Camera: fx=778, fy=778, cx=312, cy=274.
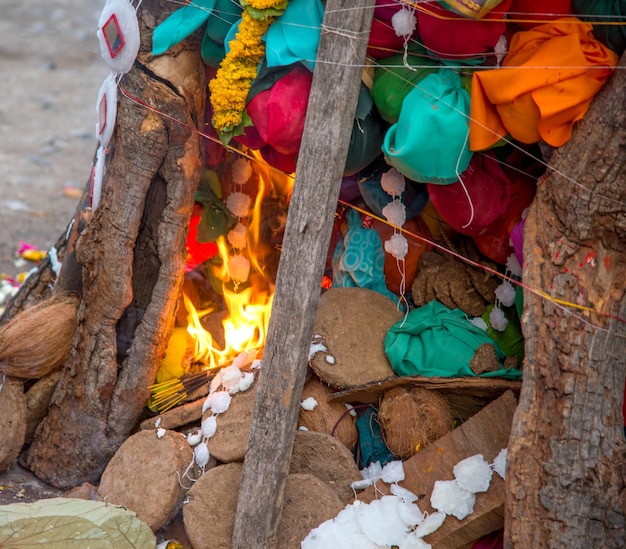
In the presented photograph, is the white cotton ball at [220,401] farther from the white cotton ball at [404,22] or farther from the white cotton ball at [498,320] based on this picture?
the white cotton ball at [404,22]

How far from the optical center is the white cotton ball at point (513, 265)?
3.27 metres

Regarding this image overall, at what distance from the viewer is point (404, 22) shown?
2896 mm

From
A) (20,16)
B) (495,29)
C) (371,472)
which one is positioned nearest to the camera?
(495,29)

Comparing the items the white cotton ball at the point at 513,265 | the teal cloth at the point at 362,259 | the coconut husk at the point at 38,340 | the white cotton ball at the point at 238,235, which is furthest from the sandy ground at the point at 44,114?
the white cotton ball at the point at 513,265

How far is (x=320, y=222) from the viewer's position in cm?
288

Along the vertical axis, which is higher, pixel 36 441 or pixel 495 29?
pixel 495 29

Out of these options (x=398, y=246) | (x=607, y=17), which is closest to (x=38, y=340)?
(x=398, y=246)

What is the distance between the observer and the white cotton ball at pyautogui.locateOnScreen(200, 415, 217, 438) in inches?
134

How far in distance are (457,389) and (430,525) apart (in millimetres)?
557

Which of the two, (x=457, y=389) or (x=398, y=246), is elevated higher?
(x=398, y=246)

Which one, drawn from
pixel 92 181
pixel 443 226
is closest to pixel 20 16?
pixel 92 181

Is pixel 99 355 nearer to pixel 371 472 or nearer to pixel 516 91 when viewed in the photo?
pixel 371 472

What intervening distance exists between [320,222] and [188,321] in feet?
4.63

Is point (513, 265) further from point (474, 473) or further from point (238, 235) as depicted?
point (238, 235)
